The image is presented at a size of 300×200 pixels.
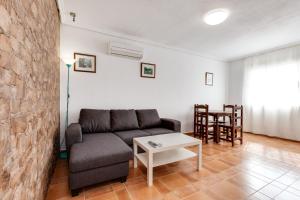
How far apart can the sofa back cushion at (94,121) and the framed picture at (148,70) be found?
54.2 inches

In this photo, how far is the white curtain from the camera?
3.58 metres

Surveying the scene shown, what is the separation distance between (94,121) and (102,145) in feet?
2.77

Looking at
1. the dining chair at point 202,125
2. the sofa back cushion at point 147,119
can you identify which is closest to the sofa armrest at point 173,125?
the sofa back cushion at point 147,119

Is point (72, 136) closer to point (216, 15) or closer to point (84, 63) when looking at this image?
point (84, 63)

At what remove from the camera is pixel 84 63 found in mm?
2818

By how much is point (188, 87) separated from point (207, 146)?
5.82 ft

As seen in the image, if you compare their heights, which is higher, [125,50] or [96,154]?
[125,50]

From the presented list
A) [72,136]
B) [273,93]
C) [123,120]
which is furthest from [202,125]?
[72,136]

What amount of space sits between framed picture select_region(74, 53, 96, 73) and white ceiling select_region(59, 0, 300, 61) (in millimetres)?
585

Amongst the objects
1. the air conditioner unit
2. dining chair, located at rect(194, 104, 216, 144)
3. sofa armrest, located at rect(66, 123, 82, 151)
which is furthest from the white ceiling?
sofa armrest, located at rect(66, 123, 82, 151)

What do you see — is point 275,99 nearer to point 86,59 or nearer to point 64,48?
point 86,59

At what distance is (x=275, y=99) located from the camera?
3.88 m

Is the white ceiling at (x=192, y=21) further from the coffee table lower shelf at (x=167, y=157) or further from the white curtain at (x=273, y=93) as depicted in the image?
the coffee table lower shelf at (x=167, y=157)

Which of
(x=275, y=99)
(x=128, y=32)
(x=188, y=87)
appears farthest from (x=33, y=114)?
(x=275, y=99)
